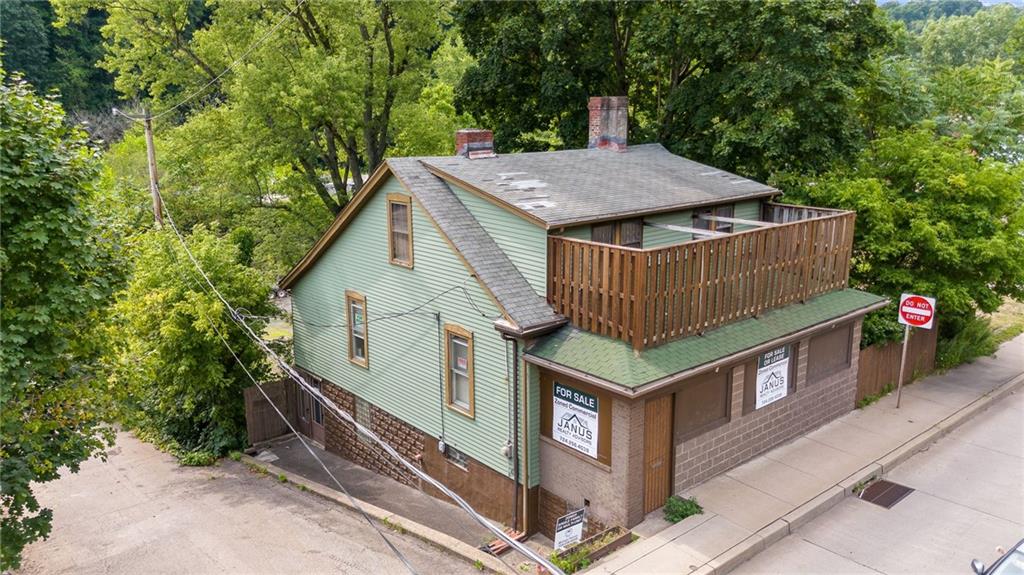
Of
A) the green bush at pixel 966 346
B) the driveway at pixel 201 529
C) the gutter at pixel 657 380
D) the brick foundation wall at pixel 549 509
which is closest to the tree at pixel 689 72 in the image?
the green bush at pixel 966 346

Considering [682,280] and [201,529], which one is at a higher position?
[682,280]

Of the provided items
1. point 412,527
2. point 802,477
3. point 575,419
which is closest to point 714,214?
point 802,477

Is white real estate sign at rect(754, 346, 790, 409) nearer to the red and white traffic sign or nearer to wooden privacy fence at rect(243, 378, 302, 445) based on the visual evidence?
the red and white traffic sign

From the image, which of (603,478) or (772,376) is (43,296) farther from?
(772,376)

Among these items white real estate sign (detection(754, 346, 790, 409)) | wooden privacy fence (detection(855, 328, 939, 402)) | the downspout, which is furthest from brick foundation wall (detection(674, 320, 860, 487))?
the downspout

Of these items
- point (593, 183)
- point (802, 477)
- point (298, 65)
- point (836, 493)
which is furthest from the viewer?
point (298, 65)

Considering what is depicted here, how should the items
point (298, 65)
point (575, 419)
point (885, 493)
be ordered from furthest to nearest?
point (298, 65) < point (885, 493) < point (575, 419)

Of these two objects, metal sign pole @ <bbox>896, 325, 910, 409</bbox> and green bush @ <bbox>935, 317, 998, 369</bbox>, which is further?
green bush @ <bbox>935, 317, 998, 369</bbox>
